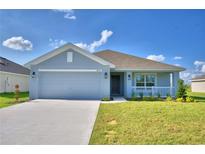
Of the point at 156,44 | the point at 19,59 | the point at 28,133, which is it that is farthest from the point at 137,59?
the point at 28,133

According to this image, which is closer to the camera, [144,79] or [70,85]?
[70,85]

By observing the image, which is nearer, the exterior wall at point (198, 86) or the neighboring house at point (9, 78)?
the neighboring house at point (9, 78)

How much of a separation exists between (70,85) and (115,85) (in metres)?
5.46

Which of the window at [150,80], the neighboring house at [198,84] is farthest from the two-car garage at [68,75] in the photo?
the neighboring house at [198,84]

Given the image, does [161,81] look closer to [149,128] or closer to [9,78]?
[149,128]

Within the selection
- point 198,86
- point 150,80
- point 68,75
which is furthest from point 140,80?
point 198,86

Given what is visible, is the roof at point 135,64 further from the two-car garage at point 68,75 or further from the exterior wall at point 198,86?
A: the exterior wall at point 198,86

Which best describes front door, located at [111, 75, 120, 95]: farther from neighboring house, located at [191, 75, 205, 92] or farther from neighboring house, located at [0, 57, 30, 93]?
neighboring house, located at [191, 75, 205, 92]

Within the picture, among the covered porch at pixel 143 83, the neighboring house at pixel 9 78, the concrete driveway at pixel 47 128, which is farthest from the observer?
the neighboring house at pixel 9 78

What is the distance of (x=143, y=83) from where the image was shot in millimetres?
18203

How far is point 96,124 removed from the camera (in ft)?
24.2

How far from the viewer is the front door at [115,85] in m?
19.3

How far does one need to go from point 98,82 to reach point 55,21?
5.44m

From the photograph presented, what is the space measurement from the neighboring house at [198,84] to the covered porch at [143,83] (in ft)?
59.0
